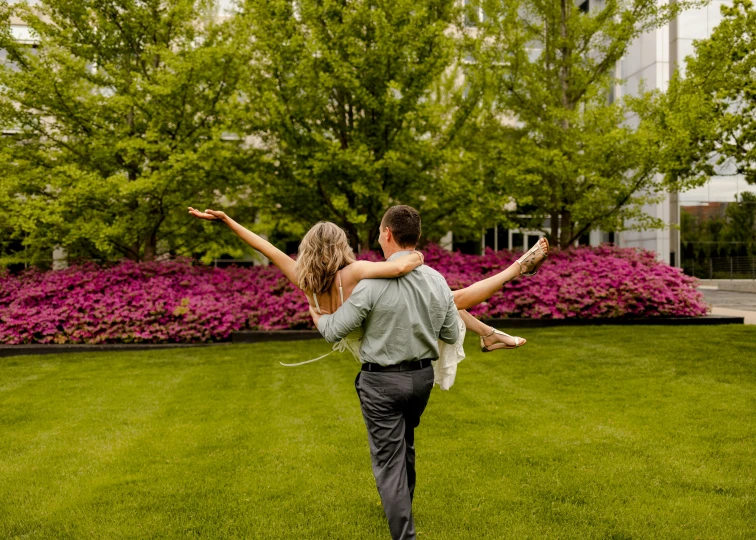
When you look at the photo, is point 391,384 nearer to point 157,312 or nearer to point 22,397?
point 22,397

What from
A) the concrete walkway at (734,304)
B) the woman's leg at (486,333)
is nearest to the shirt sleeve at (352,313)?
the woman's leg at (486,333)

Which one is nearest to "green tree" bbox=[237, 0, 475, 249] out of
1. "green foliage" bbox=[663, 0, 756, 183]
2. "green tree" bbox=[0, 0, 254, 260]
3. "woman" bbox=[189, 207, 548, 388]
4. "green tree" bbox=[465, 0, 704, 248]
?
"green tree" bbox=[0, 0, 254, 260]

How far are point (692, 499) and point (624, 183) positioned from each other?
11.7m

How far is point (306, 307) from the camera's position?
13211mm

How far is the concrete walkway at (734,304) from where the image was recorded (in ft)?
53.8

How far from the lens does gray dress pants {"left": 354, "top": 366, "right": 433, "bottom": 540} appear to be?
3221 millimetres

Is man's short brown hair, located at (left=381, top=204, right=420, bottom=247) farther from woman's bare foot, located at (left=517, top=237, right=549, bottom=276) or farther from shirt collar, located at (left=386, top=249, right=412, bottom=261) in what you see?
woman's bare foot, located at (left=517, top=237, right=549, bottom=276)

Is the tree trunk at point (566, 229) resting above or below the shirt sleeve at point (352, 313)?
above

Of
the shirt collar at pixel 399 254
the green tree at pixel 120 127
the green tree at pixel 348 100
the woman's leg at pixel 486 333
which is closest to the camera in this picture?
the shirt collar at pixel 399 254

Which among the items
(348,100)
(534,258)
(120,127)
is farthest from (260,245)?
(120,127)

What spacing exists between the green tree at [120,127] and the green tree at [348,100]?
76 centimetres

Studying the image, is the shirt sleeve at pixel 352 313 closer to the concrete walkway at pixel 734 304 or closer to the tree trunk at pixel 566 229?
the tree trunk at pixel 566 229

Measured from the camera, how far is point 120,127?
42.4 ft

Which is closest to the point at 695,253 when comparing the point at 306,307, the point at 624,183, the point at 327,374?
the point at 624,183
